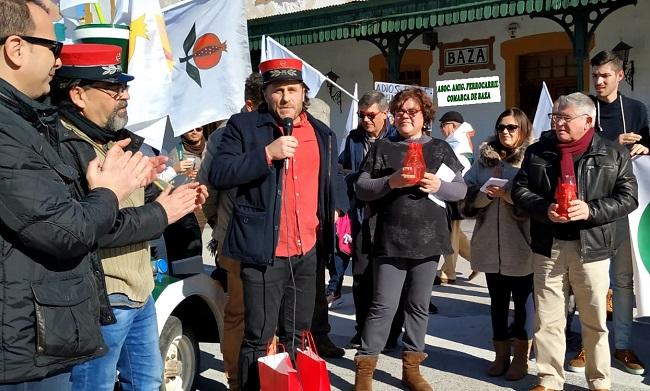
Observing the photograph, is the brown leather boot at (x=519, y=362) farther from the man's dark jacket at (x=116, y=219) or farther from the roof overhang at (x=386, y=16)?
the roof overhang at (x=386, y=16)

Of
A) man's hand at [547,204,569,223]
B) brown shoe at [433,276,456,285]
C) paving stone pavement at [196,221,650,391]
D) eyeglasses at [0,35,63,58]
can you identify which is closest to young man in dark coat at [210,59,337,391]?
paving stone pavement at [196,221,650,391]

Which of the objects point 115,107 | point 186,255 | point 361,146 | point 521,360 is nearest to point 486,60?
point 361,146

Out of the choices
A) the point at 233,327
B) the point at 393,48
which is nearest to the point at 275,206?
the point at 233,327

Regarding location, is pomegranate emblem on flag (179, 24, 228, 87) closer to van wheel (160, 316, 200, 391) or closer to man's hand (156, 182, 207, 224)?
van wheel (160, 316, 200, 391)

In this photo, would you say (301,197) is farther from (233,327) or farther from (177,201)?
(177,201)

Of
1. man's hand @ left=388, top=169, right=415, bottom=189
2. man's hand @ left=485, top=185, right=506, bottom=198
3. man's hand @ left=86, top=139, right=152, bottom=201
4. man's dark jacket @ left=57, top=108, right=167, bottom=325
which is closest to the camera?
man's hand @ left=86, top=139, right=152, bottom=201

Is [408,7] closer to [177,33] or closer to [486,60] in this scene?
[486,60]

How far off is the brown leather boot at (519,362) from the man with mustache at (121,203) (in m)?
2.76

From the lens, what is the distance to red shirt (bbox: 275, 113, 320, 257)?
3.74 meters

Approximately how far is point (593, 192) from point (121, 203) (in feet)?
9.02

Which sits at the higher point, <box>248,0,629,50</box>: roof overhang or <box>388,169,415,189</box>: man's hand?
<box>248,0,629,50</box>: roof overhang

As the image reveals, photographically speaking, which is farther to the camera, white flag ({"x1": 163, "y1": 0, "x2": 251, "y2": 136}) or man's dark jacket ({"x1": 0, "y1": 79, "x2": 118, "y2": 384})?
white flag ({"x1": 163, "y1": 0, "x2": 251, "y2": 136})

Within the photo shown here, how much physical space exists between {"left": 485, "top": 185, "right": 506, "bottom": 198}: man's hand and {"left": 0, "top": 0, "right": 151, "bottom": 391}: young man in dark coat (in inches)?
116

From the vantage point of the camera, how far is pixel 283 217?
3.76 meters
